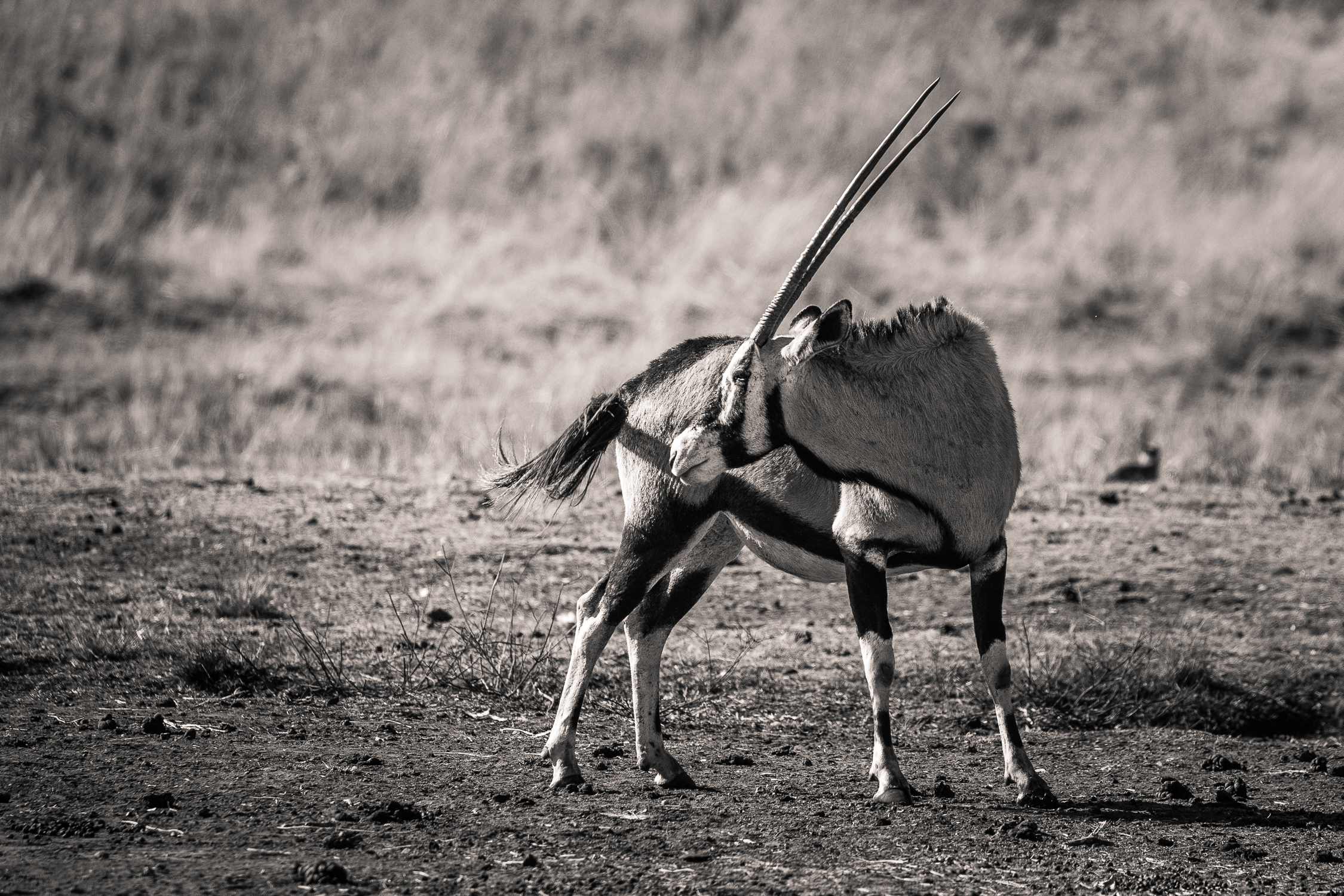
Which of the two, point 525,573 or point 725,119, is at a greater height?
point 725,119

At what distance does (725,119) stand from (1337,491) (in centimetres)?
Answer: 1229

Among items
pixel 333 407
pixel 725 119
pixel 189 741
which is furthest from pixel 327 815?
pixel 725 119

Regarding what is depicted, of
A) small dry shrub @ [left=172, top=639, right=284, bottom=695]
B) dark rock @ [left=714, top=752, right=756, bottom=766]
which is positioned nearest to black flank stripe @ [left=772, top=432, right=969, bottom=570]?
dark rock @ [left=714, top=752, right=756, bottom=766]

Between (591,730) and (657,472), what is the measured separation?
1302 millimetres

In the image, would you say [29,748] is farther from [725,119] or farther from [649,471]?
[725,119]

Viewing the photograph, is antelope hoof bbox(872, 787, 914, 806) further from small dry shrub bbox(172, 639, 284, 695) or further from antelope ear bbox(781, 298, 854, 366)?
small dry shrub bbox(172, 639, 284, 695)

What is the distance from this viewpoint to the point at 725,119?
21.0m

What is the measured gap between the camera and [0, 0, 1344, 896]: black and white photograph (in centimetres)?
508

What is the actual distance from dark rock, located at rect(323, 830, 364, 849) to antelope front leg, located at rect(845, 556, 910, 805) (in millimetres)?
1694

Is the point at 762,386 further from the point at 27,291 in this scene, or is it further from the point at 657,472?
A: the point at 27,291

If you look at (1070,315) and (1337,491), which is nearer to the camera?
(1337,491)

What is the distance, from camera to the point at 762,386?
5.29 metres

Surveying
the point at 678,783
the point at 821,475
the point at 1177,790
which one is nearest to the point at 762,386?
the point at 821,475

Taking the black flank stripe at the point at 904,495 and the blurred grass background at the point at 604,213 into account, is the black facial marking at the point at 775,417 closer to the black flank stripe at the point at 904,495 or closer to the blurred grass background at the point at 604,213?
the black flank stripe at the point at 904,495
